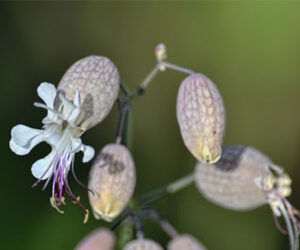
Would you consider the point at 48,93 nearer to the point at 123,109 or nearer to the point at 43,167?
the point at 43,167

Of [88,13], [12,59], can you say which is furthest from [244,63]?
[12,59]

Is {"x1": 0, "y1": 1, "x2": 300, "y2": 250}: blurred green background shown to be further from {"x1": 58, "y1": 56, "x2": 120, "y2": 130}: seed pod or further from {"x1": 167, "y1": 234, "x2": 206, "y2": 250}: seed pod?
{"x1": 58, "y1": 56, "x2": 120, "y2": 130}: seed pod

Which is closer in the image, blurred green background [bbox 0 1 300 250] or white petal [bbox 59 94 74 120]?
white petal [bbox 59 94 74 120]

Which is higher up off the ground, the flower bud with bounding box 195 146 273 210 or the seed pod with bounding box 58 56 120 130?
the seed pod with bounding box 58 56 120 130

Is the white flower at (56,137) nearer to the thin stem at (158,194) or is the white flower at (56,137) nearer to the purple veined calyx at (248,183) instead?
the thin stem at (158,194)

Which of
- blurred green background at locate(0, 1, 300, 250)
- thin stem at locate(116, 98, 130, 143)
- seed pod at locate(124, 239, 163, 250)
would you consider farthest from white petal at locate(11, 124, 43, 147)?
blurred green background at locate(0, 1, 300, 250)

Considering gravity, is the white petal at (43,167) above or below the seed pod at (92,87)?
below

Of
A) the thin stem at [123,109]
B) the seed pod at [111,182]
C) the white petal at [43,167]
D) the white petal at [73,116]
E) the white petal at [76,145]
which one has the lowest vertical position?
the seed pod at [111,182]

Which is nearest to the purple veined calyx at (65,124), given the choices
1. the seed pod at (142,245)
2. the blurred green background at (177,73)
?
the seed pod at (142,245)
